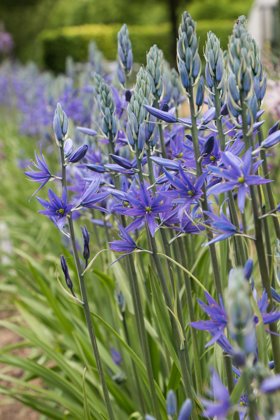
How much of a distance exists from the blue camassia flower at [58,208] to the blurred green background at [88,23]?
68.3ft

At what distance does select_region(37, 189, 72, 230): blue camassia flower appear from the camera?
169 cm

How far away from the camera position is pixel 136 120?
1.65 m

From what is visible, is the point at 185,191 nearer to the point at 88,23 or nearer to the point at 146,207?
the point at 146,207

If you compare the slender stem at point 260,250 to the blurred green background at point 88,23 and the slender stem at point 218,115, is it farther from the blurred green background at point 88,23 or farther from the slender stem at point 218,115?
the blurred green background at point 88,23

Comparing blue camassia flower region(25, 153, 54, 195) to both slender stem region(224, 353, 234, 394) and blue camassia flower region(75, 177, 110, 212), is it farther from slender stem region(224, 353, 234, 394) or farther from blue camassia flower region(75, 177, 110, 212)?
slender stem region(224, 353, 234, 394)

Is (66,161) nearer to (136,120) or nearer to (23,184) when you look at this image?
(136,120)

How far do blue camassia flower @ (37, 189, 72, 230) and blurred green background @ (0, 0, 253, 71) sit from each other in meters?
20.8

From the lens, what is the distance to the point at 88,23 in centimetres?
2984

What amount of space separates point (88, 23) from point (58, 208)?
29596 millimetres

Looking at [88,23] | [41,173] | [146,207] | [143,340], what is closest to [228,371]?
[143,340]

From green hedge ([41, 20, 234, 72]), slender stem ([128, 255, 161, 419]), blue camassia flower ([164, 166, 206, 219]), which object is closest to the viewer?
blue camassia flower ([164, 166, 206, 219])

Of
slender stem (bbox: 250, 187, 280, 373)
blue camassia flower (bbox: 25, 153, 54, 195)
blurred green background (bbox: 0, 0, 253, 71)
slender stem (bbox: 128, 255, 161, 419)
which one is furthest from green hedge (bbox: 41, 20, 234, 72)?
slender stem (bbox: 250, 187, 280, 373)

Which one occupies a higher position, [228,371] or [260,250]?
[260,250]

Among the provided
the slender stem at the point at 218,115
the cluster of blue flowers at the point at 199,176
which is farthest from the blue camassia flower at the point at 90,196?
the slender stem at the point at 218,115
